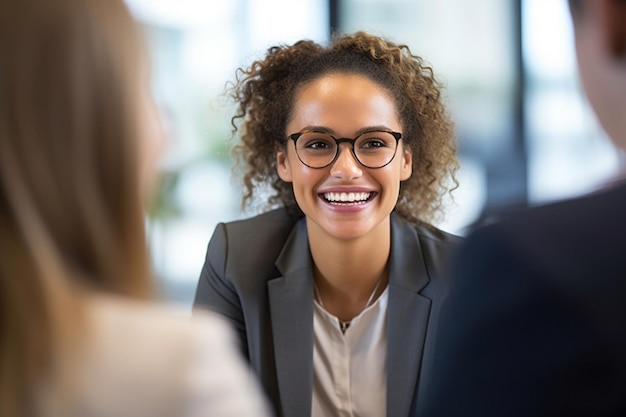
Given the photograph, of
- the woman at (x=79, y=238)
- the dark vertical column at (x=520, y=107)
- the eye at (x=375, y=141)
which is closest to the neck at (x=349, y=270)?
the eye at (x=375, y=141)

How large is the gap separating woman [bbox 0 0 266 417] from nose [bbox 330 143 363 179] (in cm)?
104

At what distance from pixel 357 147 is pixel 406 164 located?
0.70ft

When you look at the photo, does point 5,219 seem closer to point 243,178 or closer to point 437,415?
point 437,415

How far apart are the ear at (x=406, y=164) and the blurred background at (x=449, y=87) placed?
300 cm

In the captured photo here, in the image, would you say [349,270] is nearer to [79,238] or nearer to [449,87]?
[79,238]

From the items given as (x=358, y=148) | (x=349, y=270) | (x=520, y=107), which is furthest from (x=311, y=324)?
(x=520, y=107)

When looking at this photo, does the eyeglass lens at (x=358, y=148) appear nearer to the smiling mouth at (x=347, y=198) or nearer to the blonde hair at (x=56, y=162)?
the smiling mouth at (x=347, y=198)

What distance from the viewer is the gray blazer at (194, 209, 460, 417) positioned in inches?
73.1

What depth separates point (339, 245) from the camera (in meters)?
2.01

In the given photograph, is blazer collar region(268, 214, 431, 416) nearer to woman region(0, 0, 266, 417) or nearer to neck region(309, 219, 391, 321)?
neck region(309, 219, 391, 321)

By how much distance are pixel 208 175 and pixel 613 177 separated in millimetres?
4514

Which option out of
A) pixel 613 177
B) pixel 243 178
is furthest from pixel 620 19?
pixel 243 178

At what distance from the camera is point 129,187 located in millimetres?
895


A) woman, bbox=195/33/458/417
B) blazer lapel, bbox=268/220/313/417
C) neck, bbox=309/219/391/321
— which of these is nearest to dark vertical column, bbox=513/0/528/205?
woman, bbox=195/33/458/417
